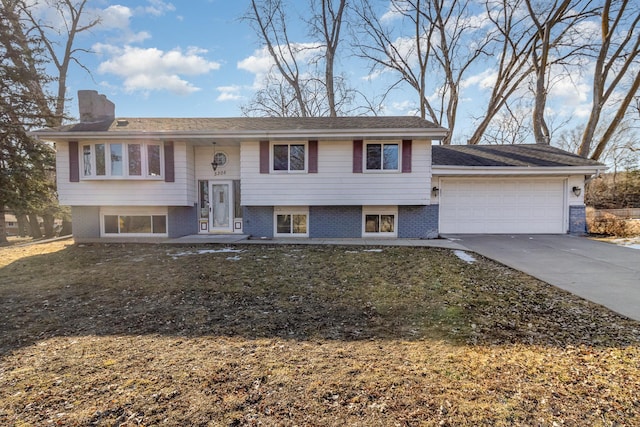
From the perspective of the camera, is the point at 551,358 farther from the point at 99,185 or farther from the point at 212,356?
the point at 99,185

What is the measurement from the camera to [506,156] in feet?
38.7

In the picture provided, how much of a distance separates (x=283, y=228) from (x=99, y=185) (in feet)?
20.6

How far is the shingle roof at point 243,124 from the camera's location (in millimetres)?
9852

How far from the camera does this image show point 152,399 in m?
2.20

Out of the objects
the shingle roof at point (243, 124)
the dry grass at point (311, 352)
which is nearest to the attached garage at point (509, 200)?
the shingle roof at point (243, 124)

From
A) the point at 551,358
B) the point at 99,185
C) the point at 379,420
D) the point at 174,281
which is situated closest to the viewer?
the point at 379,420

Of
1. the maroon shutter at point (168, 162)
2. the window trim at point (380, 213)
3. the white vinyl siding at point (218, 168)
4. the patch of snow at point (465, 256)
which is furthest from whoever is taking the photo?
the white vinyl siding at point (218, 168)

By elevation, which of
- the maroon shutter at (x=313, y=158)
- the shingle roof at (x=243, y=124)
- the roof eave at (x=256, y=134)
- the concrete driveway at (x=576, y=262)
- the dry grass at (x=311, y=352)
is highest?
the shingle roof at (x=243, y=124)

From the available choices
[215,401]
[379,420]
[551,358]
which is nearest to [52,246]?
[215,401]

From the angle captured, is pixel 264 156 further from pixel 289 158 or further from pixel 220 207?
pixel 220 207

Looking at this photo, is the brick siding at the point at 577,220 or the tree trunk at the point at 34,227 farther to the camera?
the tree trunk at the point at 34,227

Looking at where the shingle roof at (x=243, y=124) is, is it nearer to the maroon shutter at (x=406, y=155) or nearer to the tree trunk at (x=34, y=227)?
the maroon shutter at (x=406, y=155)

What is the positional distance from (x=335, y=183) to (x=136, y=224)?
719 centimetres

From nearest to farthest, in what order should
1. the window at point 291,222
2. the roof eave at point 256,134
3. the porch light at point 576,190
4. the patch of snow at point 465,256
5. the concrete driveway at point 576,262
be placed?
the concrete driveway at point 576,262, the patch of snow at point 465,256, the roof eave at point 256,134, the window at point 291,222, the porch light at point 576,190
